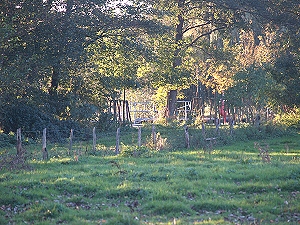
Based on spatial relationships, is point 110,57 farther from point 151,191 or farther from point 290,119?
point 151,191

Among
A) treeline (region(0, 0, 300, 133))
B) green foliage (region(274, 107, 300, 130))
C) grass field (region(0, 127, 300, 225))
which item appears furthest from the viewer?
green foliage (region(274, 107, 300, 130))

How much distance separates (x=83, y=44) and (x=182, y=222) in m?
19.8

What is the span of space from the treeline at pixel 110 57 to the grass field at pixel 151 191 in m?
7.35

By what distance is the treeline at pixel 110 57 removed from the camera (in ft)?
81.8

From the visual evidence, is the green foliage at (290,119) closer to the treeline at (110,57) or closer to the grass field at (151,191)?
the treeline at (110,57)

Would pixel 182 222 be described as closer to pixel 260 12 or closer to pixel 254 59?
pixel 260 12

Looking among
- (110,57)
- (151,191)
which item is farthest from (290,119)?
(151,191)

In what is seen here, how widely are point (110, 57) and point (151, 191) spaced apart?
21.3 meters

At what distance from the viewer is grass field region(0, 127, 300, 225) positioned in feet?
36.4

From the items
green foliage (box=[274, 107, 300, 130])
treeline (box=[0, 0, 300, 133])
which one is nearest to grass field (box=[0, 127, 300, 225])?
treeline (box=[0, 0, 300, 133])

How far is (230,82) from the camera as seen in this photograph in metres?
41.5

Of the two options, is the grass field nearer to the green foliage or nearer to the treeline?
the treeline

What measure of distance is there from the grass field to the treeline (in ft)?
24.1

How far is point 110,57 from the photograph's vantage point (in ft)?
111
